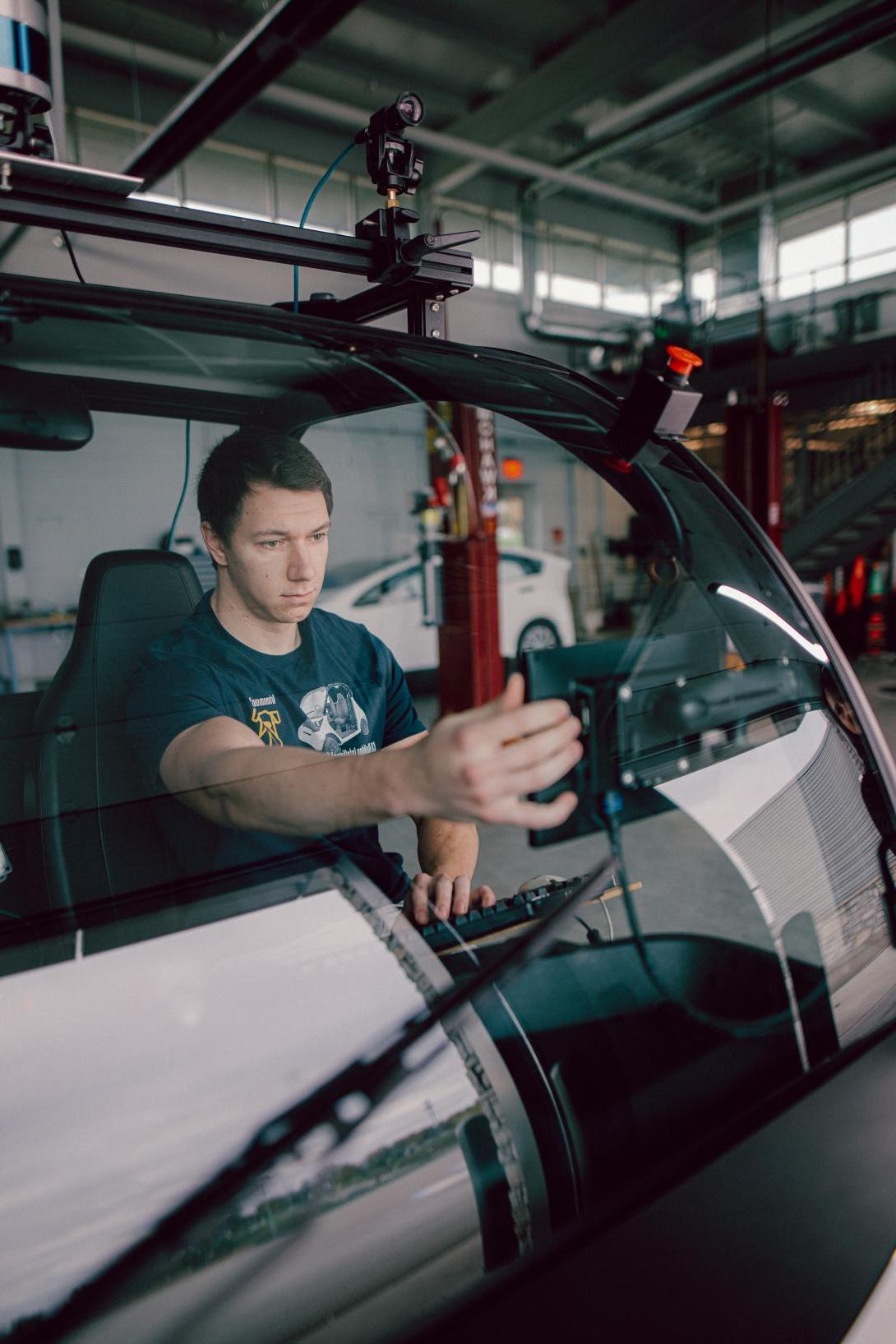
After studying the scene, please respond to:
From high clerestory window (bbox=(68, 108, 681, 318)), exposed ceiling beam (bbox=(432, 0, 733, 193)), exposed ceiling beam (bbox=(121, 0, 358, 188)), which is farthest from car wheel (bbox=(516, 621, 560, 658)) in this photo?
exposed ceiling beam (bbox=(432, 0, 733, 193))

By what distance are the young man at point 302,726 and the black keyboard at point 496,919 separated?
5 cm

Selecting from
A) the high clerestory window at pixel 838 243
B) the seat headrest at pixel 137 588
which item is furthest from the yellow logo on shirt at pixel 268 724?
the high clerestory window at pixel 838 243

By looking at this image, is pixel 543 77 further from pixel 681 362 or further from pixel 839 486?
pixel 681 362

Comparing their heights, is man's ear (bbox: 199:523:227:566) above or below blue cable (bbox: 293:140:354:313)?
below

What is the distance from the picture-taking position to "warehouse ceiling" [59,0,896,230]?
19.9 feet

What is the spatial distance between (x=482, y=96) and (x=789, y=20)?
2.82 m

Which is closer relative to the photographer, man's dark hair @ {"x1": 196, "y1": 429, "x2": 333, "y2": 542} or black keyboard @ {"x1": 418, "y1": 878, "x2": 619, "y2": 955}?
black keyboard @ {"x1": 418, "y1": 878, "x2": 619, "y2": 955}

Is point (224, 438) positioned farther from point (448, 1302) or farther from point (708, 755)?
point (448, 1302)

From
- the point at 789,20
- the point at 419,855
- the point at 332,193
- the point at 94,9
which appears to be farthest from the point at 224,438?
the point at 332,193

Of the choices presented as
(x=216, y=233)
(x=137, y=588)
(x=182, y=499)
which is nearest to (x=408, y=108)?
(x=216, y=233)

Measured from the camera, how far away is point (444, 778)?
58 centimetres

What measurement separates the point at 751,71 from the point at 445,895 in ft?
25.9

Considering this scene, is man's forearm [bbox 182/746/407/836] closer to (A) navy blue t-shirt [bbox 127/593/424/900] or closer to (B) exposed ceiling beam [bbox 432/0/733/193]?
(A) navy blue t-shirt [bbox 127/593/424/900]

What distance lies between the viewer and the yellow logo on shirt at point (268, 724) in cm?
104
